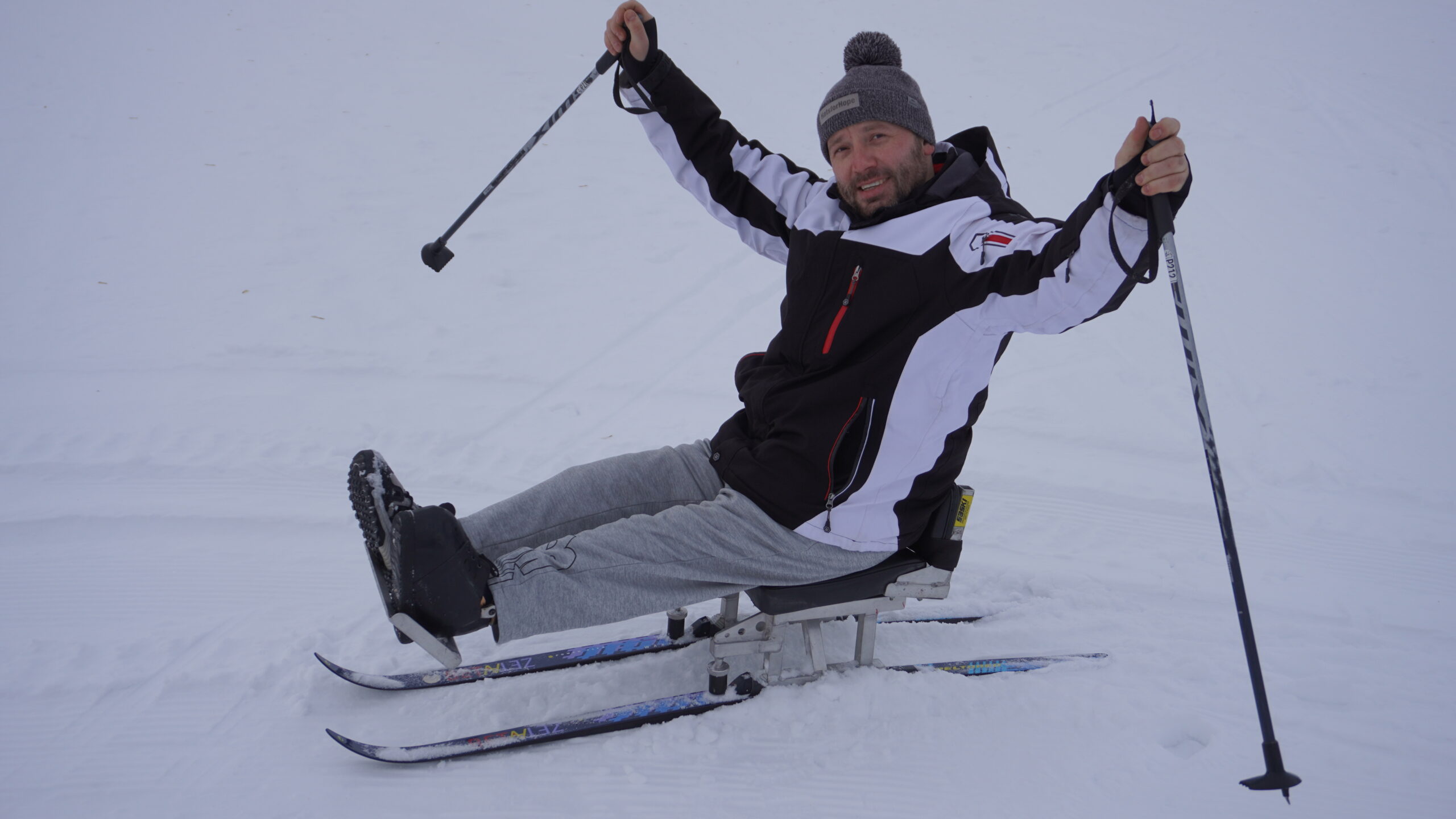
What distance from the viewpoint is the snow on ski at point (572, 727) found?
2328mm

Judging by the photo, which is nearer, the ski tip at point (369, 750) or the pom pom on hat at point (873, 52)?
the ski tip at point (369, 750)

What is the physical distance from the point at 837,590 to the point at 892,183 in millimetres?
1148

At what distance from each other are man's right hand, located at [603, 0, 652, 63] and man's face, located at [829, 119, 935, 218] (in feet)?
2.44

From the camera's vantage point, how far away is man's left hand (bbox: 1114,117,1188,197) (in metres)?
1.79

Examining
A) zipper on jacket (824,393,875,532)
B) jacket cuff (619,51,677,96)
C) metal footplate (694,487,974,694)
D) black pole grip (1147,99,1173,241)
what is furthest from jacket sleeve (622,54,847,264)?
black pole grip (1147,99,1173,241)

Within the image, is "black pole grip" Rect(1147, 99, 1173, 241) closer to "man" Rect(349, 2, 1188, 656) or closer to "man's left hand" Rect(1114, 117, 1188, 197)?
"man's left hand" Rect(1114, 117, 1188, 197)

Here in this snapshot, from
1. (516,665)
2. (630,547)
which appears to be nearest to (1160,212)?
(630,547)

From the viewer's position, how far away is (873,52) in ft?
8.59

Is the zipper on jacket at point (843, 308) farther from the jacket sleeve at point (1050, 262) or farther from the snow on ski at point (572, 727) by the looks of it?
the snow on ski at point (572, 727)

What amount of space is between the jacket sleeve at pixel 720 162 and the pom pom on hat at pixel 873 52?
0.37 meters

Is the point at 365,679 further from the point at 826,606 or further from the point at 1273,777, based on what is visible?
the point at 1273,777

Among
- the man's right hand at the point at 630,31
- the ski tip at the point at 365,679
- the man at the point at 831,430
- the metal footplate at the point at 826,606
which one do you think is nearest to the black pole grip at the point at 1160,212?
the man at the point at 831,430

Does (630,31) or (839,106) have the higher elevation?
(630,31)

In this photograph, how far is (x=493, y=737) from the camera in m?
2.39
